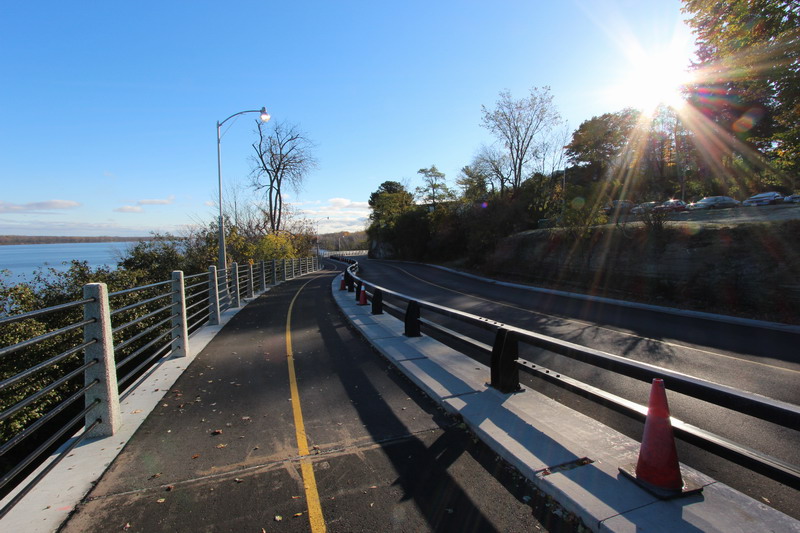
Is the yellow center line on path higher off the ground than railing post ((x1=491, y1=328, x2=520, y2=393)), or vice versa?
A: railing post ((x1=491, y1=328, x2=520, y2=393))

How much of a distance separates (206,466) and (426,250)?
5462 centimetres

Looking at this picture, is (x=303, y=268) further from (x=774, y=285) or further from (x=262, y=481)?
(x=262, y=481)

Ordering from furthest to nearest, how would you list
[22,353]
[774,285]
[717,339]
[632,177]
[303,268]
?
[632,177]
[303,268]
[774,285]
[717,339]
[22,353]

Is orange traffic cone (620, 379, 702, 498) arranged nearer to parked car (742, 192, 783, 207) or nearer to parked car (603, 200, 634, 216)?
parked car (603, 200, 634, 216)

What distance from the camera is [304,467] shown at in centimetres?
359

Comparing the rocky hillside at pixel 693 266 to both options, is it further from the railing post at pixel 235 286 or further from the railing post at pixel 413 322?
the railing post at pixel 235 286

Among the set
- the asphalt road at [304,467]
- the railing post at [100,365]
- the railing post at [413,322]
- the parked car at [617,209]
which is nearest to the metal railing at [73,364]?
the railing post at [100,365]

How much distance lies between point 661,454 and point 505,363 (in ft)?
6.86

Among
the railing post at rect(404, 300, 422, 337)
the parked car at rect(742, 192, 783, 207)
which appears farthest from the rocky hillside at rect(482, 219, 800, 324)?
the parked car at rect(742, 192, 783, 207)

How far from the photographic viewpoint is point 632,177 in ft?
178

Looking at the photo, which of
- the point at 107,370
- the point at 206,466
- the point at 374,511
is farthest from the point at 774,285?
the point at 107,370

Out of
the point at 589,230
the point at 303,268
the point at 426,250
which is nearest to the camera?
the point at 589,230

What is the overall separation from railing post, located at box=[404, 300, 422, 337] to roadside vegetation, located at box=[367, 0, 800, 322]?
1126 cm

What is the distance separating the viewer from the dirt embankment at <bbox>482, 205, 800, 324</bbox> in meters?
12.7
